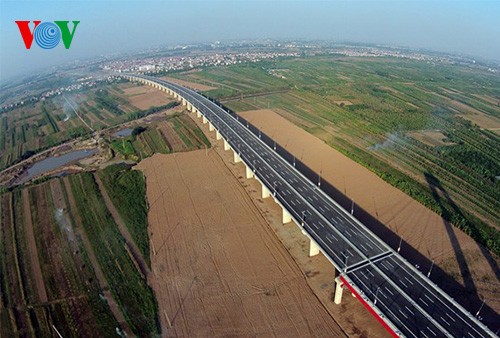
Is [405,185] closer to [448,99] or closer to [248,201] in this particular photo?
[248,201]

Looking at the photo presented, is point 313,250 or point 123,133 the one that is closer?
point 313,250

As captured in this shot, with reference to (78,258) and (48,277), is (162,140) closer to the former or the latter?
(78,258)

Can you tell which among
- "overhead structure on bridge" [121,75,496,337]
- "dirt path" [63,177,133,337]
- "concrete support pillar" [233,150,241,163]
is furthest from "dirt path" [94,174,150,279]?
"concrete support pillar" [233,150,241,163]

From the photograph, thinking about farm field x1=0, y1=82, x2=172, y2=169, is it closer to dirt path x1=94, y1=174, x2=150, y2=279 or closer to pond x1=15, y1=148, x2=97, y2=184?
pond x1=15, y1=148, x2=97, y2=184

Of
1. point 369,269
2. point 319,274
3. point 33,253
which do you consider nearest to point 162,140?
point 33,253

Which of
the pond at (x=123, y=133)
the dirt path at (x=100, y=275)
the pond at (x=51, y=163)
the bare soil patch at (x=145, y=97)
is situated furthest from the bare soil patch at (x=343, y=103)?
the dirt path at (x=100, y=275)

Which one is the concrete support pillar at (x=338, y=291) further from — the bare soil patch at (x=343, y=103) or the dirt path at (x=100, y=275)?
the bare soil patch at (x=343, y=103)

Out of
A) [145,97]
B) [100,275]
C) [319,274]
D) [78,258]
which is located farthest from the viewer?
[145,97]
